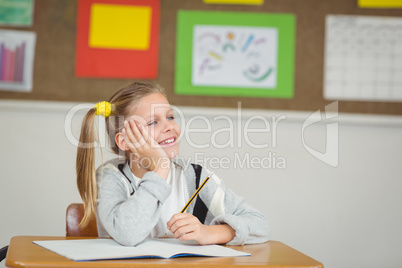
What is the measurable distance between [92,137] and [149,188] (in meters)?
0.29

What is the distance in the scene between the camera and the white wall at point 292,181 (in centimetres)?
189

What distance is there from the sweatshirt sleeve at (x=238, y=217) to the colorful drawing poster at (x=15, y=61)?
2.95ft

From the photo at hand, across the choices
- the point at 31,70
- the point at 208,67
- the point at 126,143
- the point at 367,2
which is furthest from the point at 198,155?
the point at 367,2

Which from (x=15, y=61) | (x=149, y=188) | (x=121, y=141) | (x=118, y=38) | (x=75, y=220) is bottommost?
(x=75, y=220)

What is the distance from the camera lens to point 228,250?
974 millimetres

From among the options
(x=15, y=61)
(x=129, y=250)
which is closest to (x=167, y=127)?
(x=129, y=250)

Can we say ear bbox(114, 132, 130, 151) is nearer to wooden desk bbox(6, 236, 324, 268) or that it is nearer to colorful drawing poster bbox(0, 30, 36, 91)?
wooden desk bbox(6, 236, 324, 268)

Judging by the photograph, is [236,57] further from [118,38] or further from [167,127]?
[167,127]

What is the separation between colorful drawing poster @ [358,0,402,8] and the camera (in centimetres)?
192

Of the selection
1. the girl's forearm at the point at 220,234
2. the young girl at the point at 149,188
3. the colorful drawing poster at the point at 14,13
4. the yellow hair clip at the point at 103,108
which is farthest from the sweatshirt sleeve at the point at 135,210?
the colorful drawing poster at the point at 14,13

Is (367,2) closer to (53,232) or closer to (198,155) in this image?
(198,155)

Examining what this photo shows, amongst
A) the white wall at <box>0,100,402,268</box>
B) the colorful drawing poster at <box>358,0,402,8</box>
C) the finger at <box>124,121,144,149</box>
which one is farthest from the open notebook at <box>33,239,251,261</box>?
the colorful drawing poster at <box>358,0,402,8</box>

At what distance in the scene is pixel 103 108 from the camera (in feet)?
4.38

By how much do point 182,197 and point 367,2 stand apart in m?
1.12
